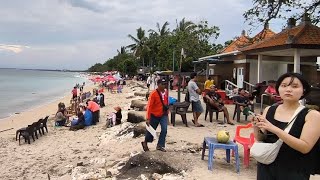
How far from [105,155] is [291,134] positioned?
789 centimetres

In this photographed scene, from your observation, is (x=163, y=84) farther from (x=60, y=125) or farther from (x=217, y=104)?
(x=60, y=125)

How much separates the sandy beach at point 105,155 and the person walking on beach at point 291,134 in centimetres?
377

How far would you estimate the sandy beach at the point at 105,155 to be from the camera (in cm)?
678

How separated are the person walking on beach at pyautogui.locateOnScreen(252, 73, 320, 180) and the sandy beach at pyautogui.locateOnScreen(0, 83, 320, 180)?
3766mm

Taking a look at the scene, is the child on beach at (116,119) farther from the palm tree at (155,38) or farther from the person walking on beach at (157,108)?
the palm tree at (155,38)

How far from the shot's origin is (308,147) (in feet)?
8.06

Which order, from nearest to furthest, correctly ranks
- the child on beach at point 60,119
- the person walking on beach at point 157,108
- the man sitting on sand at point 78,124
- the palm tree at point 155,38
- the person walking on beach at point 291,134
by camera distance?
1. the person walking on beach at point 291,134
2. the person walking on beach at point 157,108
3. the man sitting on sand at point 78,124
4. the child on beach at point 60,119
5. the palm tree at point 155,38

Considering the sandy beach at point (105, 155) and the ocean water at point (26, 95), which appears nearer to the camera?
the sandy beach at point (105, 155)

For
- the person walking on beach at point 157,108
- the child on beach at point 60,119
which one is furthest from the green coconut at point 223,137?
the child on beach at point 60,119

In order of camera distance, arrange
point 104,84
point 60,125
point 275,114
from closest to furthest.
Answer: point 275,114, point 60,125, point 104,84

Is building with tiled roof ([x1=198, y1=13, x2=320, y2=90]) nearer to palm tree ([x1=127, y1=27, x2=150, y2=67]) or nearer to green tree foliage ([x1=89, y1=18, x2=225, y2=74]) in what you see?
green tree foliage ([x1=89, y1=18, x2=225, y2=74])

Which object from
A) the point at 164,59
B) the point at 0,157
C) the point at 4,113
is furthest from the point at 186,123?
the point at 164,59

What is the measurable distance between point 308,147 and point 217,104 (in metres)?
9.39

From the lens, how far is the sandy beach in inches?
267
